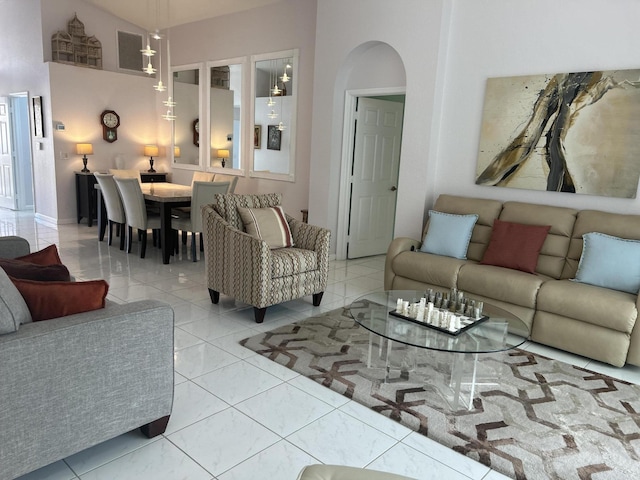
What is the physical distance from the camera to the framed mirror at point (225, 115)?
716 cm

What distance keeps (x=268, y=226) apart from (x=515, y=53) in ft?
9.06

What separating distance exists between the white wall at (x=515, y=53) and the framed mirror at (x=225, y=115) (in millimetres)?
3500

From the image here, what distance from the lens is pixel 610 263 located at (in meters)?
3.39

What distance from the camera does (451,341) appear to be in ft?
8.56

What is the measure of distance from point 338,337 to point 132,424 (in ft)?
5.77

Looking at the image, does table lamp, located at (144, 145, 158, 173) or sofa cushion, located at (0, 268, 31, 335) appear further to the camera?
table lamp, located at (144, 145, 158, 173)

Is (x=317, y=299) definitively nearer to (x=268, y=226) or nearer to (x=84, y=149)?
(x=268, y=226)

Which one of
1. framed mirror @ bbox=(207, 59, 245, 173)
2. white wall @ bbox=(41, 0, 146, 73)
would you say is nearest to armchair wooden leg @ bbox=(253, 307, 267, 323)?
framed mirror @ bbox=(207, 59, 245, 173)

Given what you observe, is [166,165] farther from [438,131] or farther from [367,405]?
[367,405]

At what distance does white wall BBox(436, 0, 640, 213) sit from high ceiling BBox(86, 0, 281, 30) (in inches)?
127

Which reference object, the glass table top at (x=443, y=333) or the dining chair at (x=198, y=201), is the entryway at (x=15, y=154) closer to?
the dining chair at (x=198, y=201)

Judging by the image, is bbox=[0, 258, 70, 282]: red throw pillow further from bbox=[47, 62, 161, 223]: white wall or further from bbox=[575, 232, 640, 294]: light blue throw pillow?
bbox=[47, 62, 161, 223]: white wall

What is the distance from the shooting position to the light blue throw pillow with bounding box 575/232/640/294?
3309 mm

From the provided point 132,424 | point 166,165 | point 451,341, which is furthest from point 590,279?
point 166,165
